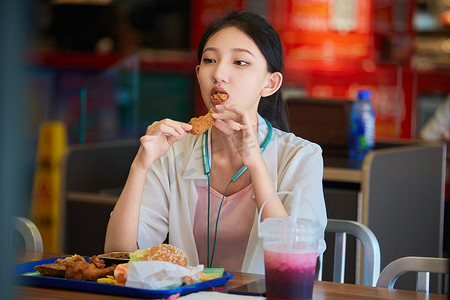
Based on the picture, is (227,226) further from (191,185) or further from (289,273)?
(289,273)

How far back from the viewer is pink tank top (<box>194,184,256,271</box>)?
1.59m

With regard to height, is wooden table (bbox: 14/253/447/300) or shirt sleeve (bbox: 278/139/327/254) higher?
shirt sleeve (bbox: 278/139/327/254)

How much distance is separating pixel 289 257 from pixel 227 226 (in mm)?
581

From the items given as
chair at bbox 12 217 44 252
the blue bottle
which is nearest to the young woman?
chair at bbox 12 217 44 252

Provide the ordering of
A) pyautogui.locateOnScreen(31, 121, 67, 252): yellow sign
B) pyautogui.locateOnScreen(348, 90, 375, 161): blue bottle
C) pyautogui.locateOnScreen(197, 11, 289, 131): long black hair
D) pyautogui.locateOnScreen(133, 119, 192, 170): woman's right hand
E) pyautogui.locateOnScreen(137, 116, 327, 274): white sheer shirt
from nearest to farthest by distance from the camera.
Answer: pyautogui.locateOnScreen(133, 119, 192, 170): woman's right hand < pyautogui.locateOnScreen(137, 116, 327, 274): white sheer shirt < pyautogui.locateOnScreen(197, 11, 289, 131): long black hair < pyautogui.locateOnScreen(348, 90, 375, 161): blue bottle < pyautogui.locateOnScreen(31, 121, 67, 252): yellow sign

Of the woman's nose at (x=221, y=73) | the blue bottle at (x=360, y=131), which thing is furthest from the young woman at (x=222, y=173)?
the blue bottle at (x=360, y=131)

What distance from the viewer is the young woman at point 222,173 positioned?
1.50m

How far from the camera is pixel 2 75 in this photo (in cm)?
28

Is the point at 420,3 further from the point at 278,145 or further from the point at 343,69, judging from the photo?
the point at 278,145

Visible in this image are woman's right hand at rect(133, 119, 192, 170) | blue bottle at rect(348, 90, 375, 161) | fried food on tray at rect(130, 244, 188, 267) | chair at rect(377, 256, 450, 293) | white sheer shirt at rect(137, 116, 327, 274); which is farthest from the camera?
blue bottle at rect(348, 90, 375, 161)

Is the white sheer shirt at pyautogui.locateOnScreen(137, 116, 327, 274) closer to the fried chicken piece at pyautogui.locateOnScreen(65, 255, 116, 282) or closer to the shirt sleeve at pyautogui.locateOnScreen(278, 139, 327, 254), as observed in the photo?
the shirt sleeve at pyautogui.locateOnScreen(278, 139, 327, 254)

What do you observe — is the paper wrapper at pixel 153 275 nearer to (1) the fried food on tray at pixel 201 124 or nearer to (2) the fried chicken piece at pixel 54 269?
(2) the fried chicken piece at pixel 54 269

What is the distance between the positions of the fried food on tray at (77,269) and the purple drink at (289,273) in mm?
298

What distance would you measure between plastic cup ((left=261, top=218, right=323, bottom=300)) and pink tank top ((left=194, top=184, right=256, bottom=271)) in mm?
535
